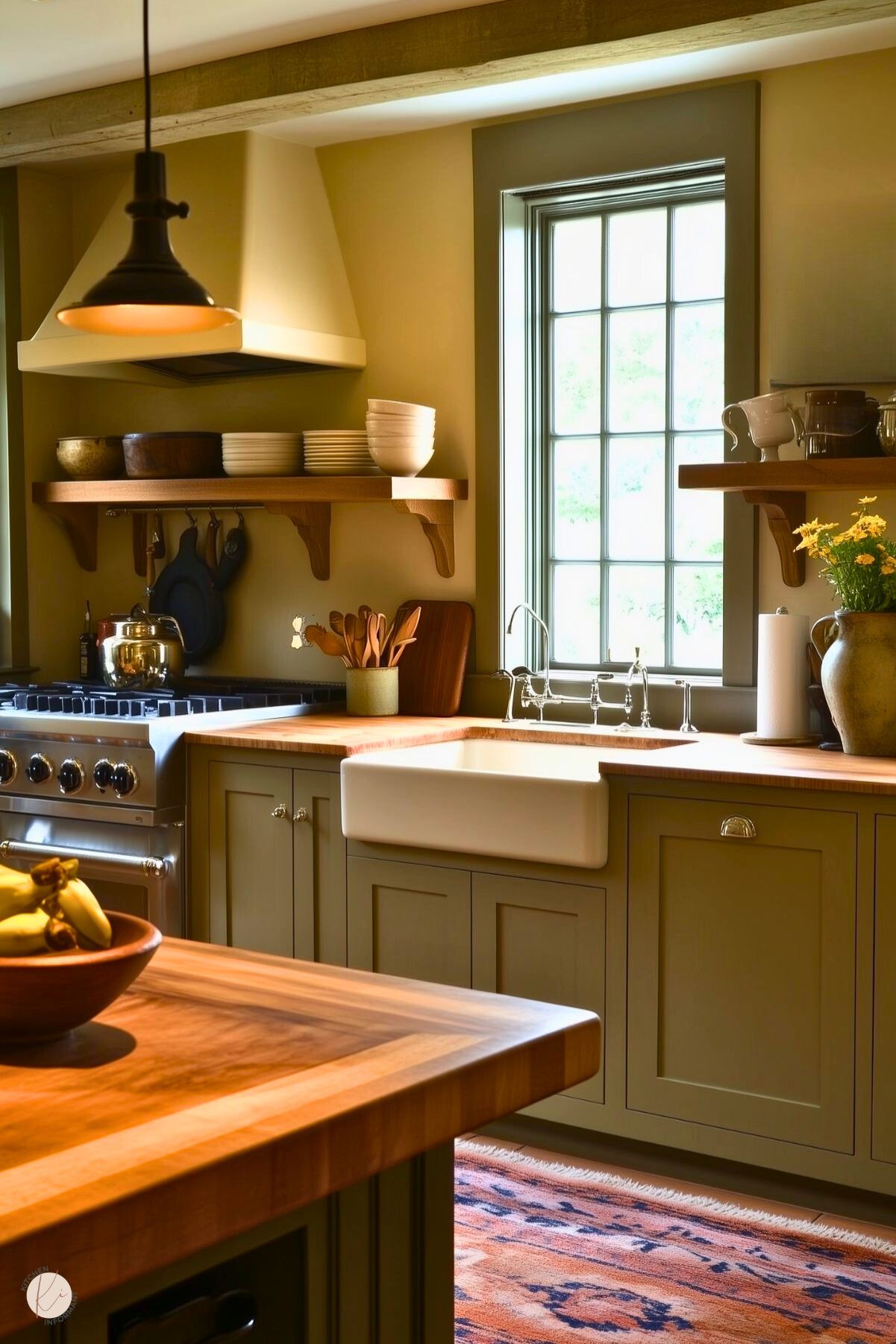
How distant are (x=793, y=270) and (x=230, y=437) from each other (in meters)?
1.74

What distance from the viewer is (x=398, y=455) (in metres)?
4.30

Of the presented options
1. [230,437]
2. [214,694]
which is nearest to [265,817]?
[214,694]

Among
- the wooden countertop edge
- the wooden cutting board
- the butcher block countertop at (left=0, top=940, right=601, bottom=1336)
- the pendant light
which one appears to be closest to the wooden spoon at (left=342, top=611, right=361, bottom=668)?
the wooden cutting board

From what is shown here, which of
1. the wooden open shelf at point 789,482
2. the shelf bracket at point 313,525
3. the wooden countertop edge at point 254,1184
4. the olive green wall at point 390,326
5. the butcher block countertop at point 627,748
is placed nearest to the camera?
the wooden countertop edge at point 254,1184

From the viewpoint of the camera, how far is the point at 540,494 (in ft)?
14.9

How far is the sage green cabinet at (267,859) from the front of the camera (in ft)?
12.8

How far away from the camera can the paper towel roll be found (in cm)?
373

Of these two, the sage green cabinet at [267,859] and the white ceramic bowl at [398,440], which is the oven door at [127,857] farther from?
the white ceramic bowl at [398,440]

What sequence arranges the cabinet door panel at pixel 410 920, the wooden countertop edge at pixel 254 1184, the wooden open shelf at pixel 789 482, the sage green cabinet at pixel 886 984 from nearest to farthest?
the wooden countertop edge at pixel 254 1184 → the sage green cabinet at pixel 886 984 → the wooden open shelf at pixel 789 482 → the cabinet door panel at pixel 410 920

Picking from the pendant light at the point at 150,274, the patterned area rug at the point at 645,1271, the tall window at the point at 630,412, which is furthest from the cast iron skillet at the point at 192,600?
the pendant light at the point at 150,274

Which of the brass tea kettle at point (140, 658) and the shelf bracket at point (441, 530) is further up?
the shelf bracket at point (441, 530)

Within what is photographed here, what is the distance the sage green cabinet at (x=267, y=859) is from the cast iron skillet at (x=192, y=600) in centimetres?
104

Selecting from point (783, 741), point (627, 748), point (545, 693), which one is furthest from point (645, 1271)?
point (545, 693)

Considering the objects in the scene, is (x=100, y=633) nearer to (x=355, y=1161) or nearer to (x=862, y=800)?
(x=862, y=800)
